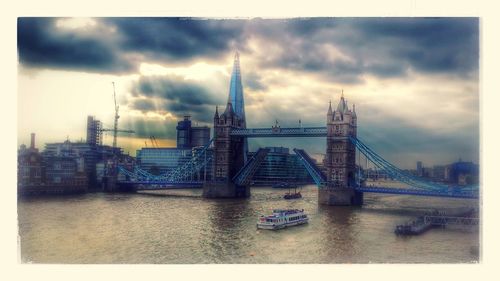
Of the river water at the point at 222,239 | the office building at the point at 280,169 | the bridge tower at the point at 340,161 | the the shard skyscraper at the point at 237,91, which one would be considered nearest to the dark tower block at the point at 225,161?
the the shard skyscraper at the point at 237,91

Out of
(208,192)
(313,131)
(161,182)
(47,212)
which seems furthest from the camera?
(161,182)

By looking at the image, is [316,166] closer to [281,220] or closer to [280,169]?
[281,220]

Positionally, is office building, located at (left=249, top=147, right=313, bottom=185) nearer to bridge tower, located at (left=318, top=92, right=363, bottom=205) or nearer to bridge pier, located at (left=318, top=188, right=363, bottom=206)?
bridge tower, located at (left=318, top=92, right=363, bottom=205)

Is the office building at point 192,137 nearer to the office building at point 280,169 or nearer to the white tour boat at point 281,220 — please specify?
the office building at point 280,169

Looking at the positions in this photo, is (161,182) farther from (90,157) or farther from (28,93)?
(28,93)

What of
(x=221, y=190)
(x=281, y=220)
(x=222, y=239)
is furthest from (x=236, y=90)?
(x=222, y=239)
